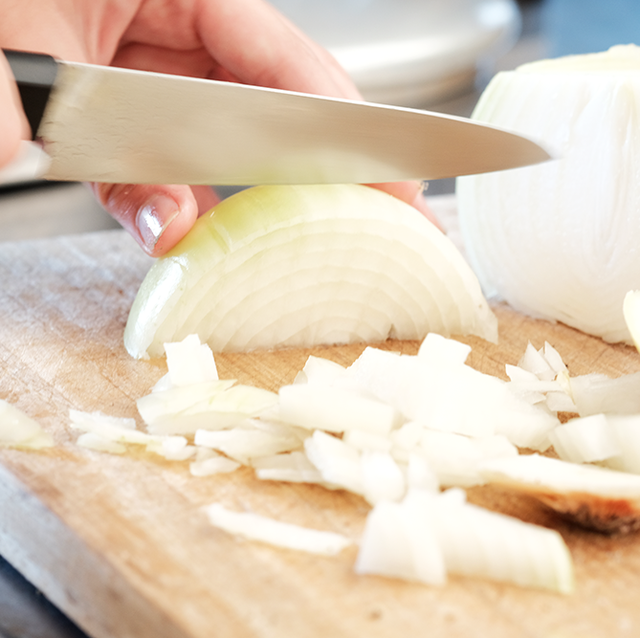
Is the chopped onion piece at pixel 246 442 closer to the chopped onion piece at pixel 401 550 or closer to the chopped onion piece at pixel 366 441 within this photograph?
the chopped onion piece at pixel 366 441

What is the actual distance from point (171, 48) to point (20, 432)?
926 mm

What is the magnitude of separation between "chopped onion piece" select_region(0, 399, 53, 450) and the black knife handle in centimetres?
38

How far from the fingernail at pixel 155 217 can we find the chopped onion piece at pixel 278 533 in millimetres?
506

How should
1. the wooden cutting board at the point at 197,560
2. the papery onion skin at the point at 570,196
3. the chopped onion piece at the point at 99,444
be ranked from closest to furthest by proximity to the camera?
the wooden cutting board at the point at 197,560
the chopped onion piece at the point at 99,444
the papery onion skin at the point at 570,196

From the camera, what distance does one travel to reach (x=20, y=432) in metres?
0.87

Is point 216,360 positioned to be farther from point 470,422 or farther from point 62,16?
point 62,16

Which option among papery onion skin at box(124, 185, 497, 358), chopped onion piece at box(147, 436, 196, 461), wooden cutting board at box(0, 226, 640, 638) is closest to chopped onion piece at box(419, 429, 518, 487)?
wooden cutting board at box(0, 226, 640, 638)

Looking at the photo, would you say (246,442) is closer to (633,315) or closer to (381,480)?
(381,480)

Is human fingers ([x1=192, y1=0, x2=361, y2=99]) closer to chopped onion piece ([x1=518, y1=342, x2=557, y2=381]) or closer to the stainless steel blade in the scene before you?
the stainless steel blade

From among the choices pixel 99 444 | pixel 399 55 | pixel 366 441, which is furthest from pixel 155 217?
pixel 399 55

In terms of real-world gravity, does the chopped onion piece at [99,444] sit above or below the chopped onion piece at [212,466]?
above

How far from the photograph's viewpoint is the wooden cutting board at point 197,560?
638 millimetres

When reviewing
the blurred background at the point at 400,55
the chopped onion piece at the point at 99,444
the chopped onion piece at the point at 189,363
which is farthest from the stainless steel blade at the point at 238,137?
the blurred background at the point at 400,55

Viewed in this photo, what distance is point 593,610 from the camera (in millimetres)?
670
